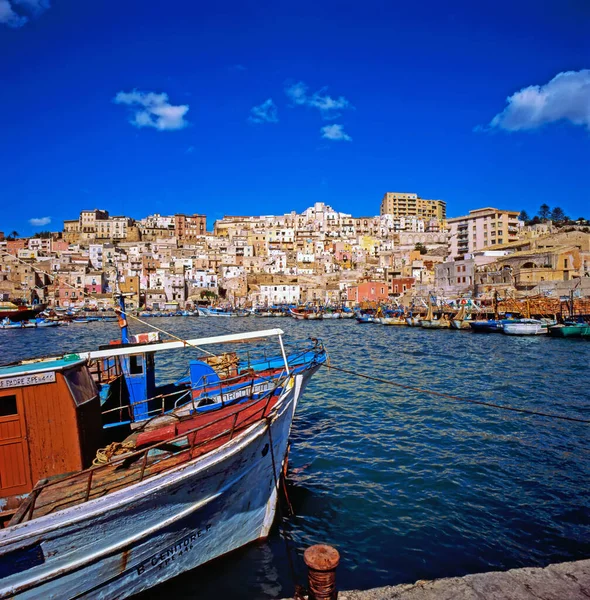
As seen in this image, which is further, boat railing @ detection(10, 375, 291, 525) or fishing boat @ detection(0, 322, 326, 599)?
boat railing @ detection(10, 375, 291, 525)

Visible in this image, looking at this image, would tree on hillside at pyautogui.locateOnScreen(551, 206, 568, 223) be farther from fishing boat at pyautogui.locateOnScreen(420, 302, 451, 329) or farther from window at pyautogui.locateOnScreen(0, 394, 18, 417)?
window at pyautogui.locateOnScreen(0, 394, 18, 417)

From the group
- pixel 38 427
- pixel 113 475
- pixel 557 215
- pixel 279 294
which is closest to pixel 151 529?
pixel 113 475

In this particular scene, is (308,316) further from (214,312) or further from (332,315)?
(214,312)

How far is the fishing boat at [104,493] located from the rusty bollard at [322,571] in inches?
81.5

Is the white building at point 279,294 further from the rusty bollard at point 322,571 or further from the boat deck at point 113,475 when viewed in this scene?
the rusty bollard at point 322,571

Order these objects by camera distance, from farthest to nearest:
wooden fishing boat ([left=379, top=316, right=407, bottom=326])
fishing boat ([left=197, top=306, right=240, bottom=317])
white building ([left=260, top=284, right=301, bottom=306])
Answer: white building ([left=260, top=284, right=301, bottom=306]), fishing boat ([left=197, top=306, right=240, bottom=317]), wooden fishing boat ([left=379, top=316, right=407, bottom=326])

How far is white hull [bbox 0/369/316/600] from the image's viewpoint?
4727 millimetres

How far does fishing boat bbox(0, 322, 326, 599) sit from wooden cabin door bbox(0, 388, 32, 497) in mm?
13

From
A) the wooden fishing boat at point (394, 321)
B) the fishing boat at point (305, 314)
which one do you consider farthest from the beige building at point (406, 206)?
the wooden fishing boat at point (394, 321)

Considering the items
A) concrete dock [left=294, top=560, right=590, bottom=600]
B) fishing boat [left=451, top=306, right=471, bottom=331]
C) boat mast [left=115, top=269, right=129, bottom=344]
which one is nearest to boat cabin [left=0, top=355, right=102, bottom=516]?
concrete dock [left=294, top=560, right=590, bottom=600]

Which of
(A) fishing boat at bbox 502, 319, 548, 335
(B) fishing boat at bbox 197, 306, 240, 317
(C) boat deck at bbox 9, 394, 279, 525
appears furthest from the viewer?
(B) fishing boat at bbox 197, 306, 240, 317

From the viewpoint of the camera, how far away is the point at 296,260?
11100 centimetres

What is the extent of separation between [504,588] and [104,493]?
499cm

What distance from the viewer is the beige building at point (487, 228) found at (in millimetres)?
86188
